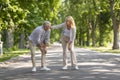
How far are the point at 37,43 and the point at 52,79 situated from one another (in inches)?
109

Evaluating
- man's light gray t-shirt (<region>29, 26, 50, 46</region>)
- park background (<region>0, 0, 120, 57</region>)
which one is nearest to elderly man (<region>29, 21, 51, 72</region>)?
man's light gray t-shirt (<region>29, 26, 50, 46</region>)

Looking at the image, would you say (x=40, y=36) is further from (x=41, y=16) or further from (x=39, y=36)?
(x=41, y=16)

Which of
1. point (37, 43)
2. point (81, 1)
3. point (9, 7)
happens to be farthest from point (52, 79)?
point (81, 1)

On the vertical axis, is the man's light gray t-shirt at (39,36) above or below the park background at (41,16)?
below

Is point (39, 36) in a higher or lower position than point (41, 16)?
lower

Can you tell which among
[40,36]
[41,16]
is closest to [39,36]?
[40,36]

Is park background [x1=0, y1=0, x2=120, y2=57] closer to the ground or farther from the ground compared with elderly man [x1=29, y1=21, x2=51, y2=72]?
farther from the ground

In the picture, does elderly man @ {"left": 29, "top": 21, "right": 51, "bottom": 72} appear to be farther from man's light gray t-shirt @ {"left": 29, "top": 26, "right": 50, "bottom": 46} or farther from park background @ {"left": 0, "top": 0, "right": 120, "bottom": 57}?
park background @ {"left": 0, "top": 0, "right": 120, "bottom": 57}

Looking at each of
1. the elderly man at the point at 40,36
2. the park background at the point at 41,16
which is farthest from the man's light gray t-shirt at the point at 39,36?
the park background at the point at 41,16

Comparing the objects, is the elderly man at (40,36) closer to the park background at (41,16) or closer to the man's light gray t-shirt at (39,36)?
the man's light gray t-shirt at (39,36)

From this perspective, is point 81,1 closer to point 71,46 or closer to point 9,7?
point 9,7

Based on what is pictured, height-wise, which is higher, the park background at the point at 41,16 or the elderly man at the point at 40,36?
the park background at the point at 41,16

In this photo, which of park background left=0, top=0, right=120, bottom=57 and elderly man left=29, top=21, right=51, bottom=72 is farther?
park background left=0, top=0, right=120, bottom=57

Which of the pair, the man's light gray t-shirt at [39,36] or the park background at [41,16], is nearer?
the man's light gray t-shirt at [39,36]
